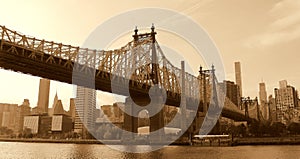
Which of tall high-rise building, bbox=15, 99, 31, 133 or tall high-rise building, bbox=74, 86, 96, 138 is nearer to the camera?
tall high-rise building, bbox=74, 86, 96, 138

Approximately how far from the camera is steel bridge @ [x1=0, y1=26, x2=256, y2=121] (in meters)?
34.6

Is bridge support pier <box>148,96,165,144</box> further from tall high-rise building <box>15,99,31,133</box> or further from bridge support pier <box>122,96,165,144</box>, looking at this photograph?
tall high-rise building <box>15,99,31,133</box>

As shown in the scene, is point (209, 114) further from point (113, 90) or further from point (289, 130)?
point (113, 90)

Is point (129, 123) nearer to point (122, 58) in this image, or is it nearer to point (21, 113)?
point (122, 58)

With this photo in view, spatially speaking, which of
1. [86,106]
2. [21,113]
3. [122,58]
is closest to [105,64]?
[122,58]

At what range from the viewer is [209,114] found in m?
77.1

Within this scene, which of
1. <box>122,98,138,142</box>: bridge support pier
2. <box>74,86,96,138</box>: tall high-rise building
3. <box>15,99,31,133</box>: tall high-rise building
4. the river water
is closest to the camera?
the river water

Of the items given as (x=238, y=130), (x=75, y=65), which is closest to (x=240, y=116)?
(x=238, y=130)

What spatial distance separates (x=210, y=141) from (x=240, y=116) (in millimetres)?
41285

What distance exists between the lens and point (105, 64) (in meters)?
48.7

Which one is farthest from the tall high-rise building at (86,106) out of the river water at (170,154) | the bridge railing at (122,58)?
the river water at (170,154)

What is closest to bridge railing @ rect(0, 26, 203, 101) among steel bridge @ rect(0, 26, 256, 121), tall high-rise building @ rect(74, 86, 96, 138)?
steel bridge @ rect(0, 26, 256, 121)

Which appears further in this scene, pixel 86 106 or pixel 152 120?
pixel 86 106

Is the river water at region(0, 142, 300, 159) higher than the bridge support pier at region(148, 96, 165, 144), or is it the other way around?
the bridge support pier at region(148, 96, 165, 144)
